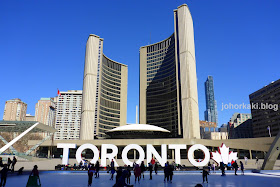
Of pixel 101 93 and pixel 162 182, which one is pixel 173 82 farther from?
pixel 162 182

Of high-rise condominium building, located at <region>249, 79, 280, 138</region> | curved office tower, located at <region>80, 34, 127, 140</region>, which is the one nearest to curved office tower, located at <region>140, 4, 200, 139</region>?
curved office tower, located at <region>80, 34, 127, 140</region>

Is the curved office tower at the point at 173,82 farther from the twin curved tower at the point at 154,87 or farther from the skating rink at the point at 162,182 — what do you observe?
the skating rink at the point at 162,182

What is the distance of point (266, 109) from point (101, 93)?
94.4m

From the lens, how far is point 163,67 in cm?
13312

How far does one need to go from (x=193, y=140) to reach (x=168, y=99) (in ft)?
176

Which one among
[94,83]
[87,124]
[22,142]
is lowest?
[22,142]

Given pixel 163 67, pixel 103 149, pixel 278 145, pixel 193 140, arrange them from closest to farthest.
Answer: pixel 278 145 → pixel 103 149 → pixel 193 140 → pixel 163 67

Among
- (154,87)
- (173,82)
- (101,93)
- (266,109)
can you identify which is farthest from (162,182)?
(266,109)

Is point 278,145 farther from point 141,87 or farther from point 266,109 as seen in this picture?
point 141,87

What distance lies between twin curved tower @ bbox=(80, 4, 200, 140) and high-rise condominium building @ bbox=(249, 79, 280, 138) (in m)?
43.3

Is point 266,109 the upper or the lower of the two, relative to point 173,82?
lower

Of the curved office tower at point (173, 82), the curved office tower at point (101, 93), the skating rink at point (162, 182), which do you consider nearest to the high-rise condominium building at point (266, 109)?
the curved office tower at point (173, 82)

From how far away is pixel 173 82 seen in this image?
12006 centimetres

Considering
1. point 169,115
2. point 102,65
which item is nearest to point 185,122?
point 169,115
